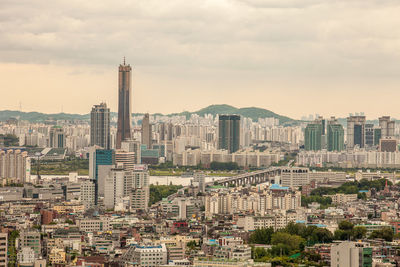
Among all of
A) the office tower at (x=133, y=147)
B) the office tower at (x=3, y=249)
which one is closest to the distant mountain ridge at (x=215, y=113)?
the office tower at (x=133, y=147)

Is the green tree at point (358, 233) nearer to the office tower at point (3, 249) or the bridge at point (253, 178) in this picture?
the office tower at point (3, 249)

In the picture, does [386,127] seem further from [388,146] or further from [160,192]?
[160,192]

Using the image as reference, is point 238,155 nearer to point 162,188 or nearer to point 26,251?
point 162,188

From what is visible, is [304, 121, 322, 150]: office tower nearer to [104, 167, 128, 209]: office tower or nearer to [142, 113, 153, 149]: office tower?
[142, 113, 153, 149]: office tower

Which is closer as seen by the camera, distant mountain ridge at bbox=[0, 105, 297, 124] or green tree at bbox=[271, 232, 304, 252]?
green tree at bbox=[271, 232, 304, 252]

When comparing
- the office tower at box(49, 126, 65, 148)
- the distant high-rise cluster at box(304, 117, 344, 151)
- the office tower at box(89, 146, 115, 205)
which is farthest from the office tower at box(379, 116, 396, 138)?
the office tower at box(89, 146, 115, 205)
